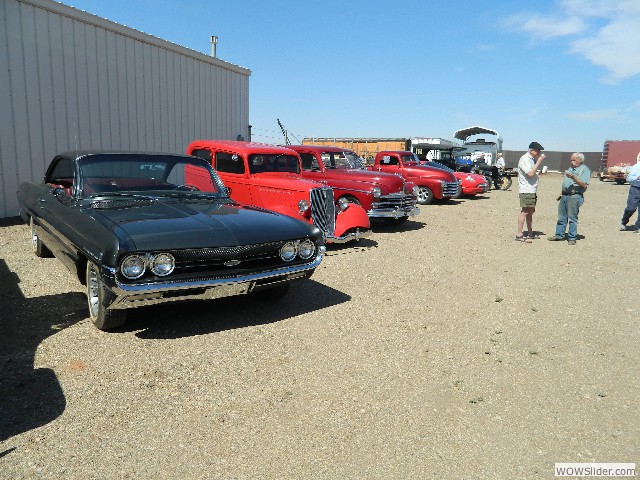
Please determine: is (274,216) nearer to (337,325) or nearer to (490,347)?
(337,325)

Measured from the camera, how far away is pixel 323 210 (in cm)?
715

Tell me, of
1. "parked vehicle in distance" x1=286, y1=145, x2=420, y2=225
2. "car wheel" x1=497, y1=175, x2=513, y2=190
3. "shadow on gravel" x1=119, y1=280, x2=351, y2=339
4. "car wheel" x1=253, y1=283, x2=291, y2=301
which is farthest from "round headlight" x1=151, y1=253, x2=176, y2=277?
"car wheel" x1=497, y1=175, x2=513, y2=190

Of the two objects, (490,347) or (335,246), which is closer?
(490,347)

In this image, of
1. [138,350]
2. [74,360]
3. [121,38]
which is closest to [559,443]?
[138,350]

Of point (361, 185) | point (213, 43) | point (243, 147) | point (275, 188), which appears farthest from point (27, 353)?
point (213, 43)

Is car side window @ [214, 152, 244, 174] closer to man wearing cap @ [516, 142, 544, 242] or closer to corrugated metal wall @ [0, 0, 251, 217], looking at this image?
corrugated metal wall @ [0, 0, 251, 217]

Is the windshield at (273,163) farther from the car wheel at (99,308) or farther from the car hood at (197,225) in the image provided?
the car wheel at (99,308)

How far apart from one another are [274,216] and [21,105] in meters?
7.20

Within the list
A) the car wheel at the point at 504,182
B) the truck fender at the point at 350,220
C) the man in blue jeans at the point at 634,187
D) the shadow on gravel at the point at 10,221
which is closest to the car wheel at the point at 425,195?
the man in blue jeans at the point at 634,187

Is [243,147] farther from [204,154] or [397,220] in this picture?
[397,220]

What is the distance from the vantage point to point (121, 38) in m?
10.6

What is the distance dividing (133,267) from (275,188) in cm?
397

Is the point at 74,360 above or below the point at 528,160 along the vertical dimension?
below

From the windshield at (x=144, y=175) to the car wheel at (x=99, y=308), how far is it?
90cm
